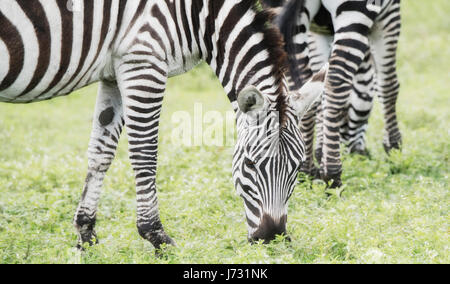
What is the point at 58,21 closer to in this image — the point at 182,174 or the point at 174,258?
the point at 174,258

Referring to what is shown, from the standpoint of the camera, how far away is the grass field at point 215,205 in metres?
5.40

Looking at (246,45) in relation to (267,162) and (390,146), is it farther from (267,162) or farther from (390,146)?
(390,146)

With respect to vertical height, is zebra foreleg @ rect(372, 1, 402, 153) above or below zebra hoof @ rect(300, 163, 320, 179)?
above

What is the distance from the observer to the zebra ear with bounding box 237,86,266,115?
16.3 ft

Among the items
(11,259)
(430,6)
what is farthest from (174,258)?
(430,6)

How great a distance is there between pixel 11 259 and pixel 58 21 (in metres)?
2.22

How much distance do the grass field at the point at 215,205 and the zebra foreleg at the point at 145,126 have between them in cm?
22

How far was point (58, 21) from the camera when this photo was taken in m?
5.11

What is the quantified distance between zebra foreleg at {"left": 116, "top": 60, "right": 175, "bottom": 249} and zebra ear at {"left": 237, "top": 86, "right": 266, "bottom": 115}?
0.86 metres

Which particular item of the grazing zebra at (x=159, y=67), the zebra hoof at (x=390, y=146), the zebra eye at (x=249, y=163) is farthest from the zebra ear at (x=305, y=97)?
the zebra hoof at (x=390, y=146)

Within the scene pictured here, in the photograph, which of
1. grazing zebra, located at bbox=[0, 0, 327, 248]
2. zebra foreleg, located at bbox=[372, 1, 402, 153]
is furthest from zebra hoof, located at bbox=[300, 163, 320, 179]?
grazing zebra, located at bbox=[0, 0, 327, 248]

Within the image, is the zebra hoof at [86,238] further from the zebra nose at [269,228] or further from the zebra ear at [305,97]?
the zebra ear at [305,97]

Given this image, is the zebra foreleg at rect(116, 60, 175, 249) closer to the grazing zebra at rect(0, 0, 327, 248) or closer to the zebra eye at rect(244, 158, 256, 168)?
the grazing zebra at rect(0, 0, 327, 248)

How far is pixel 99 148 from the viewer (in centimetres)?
605
